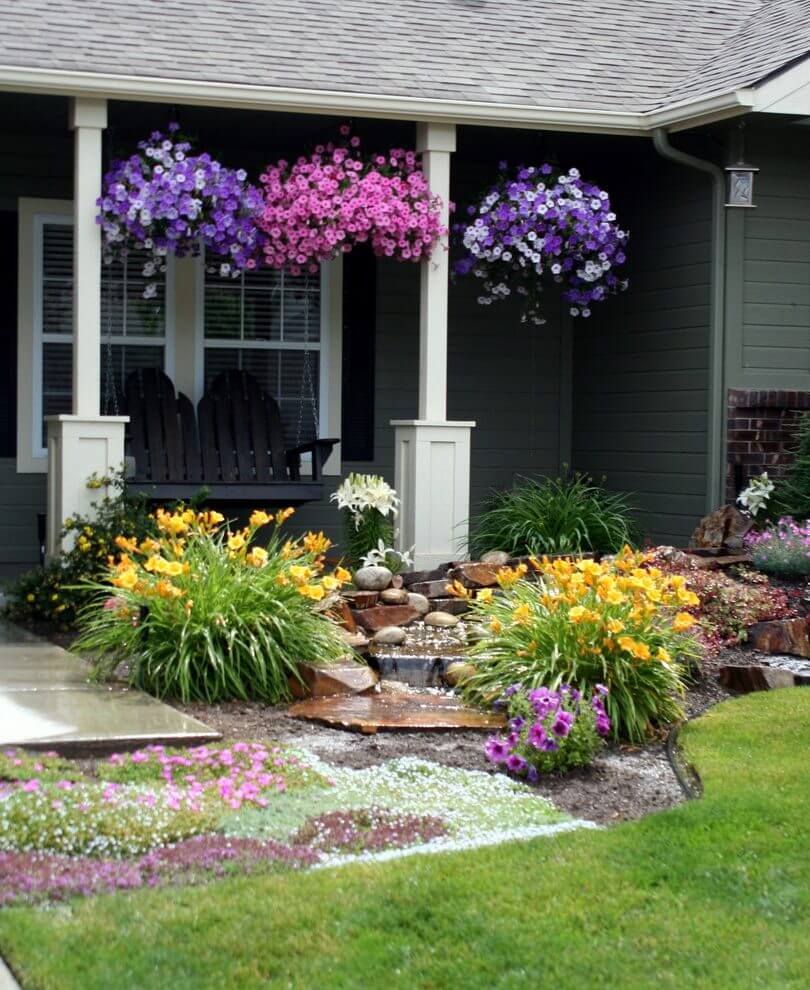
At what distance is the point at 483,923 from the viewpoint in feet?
10.8

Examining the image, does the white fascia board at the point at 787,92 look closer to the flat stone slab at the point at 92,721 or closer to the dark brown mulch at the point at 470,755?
the dark brown mulch at the point at 470,755

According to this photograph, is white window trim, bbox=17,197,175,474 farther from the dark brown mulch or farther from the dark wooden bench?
the dark brown mulch

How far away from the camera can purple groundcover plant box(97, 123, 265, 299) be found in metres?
7.61

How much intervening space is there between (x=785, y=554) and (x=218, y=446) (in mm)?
3348

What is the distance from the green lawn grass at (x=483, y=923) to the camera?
9.95 feet

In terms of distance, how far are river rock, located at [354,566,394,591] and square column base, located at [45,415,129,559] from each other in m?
1.41

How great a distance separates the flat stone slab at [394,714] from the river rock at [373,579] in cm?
154

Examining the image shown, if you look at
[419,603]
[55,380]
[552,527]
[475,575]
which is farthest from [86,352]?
[552,527]

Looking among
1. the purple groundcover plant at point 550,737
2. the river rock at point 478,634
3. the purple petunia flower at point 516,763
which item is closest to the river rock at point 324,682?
the river rock at point 478,634

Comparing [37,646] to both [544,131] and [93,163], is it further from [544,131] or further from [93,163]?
[544,131]

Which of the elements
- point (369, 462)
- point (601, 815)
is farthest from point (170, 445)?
point (601, 815)

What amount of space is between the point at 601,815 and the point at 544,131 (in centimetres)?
532

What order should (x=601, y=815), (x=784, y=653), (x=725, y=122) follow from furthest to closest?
1. (x=725, y=122)
2. (x=784, y=653)
3. (x=601, y=815)

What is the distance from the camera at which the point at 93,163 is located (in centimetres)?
765
